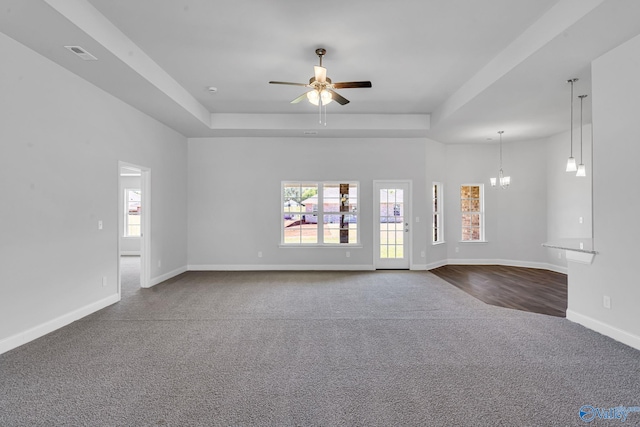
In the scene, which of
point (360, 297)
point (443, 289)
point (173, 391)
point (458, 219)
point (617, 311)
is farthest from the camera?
point (458, 219)

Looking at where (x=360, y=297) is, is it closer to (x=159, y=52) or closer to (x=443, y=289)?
(x=443, y=289)

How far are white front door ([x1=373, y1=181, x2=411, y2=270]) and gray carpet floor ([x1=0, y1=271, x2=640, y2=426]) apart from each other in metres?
2.68

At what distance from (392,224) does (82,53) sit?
5710 millimetres

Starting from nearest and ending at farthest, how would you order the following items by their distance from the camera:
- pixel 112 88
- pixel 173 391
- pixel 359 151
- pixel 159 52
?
1. pixel 173 391
2. pixel 159 52
3. pixel 112 88
4. pixel 359 151

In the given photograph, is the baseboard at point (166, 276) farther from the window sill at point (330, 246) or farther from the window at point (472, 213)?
the window at point (472, 213)

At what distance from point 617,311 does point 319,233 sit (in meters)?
4.82

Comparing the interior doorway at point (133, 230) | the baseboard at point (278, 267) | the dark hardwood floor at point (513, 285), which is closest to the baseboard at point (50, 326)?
the interior doorway at point (133, 230)

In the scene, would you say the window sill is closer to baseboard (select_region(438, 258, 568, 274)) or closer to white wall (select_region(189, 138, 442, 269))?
white wall (select_region(189, 138, 442, 269))

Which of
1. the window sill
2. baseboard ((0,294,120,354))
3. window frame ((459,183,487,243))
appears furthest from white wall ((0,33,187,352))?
window frame ((459,183,487,243))

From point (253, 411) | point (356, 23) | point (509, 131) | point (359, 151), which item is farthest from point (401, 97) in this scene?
point (253, 411)

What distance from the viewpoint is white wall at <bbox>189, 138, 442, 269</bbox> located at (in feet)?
22.4

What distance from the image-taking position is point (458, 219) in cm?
762

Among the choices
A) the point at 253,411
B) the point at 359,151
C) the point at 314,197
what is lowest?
the point at 253,411

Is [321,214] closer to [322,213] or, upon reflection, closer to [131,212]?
[322,213]
